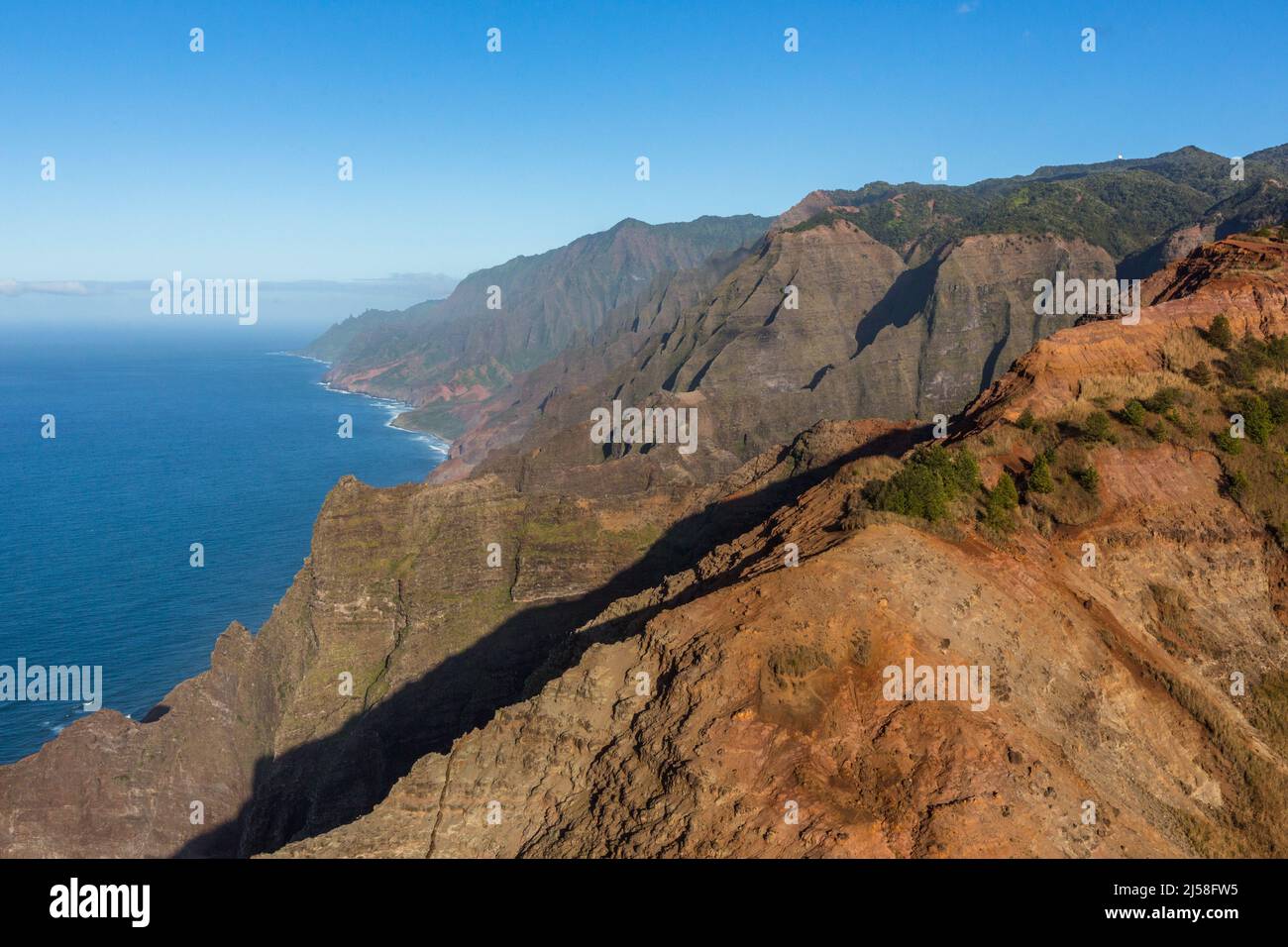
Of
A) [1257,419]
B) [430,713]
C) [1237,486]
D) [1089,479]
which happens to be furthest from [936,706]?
[430,713]

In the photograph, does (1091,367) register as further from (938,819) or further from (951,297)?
(951,297)

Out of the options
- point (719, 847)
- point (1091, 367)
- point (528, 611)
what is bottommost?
point (528, 611)

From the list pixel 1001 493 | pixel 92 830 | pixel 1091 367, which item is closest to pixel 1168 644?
pixel 1001 493

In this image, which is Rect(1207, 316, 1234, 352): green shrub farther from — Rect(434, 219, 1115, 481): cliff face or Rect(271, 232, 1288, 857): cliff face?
Rect(434, 219, 1115, 481): cliff face

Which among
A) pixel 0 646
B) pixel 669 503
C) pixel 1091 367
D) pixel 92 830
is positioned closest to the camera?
pixel 1091 367

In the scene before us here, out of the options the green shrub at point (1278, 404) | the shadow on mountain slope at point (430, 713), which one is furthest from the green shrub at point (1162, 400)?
the shadow on mountain slope at point (430, 713)

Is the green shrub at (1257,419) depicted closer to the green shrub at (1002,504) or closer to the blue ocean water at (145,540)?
the green shrub at (1002,504)

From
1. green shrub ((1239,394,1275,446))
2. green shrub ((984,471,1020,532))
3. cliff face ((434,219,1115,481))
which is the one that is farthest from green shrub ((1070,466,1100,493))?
cliff face ((434,219,1115,481))

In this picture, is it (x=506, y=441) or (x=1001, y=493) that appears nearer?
(x=1001, y=493)
